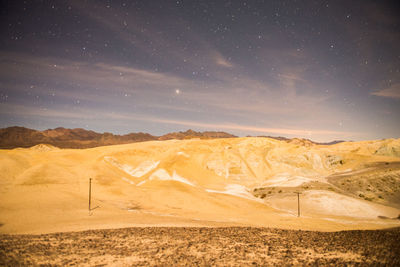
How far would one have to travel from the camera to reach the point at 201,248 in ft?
46.3

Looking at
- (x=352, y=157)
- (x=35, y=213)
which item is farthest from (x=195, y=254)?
(x=352, y=157)

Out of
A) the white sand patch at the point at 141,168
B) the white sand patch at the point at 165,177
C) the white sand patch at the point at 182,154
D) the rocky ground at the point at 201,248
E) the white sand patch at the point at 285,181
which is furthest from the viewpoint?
the white sand patch at the point at 182,154

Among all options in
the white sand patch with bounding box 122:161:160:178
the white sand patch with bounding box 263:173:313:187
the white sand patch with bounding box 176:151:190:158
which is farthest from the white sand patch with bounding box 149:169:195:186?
the white sand patch with bounding box 263:173:313:187

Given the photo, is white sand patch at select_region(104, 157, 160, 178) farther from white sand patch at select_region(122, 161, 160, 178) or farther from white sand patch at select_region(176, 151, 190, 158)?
white sand patch at select_region(176, 151, 190, 158)

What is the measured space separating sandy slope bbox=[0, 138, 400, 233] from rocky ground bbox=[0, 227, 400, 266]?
5244 millimetres

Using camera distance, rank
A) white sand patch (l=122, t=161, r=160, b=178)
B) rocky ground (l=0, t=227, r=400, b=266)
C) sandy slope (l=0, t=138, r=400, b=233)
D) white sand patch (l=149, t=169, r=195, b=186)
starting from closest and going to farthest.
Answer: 1. rocky ground (l=0, t=227, r=400, b=266)
2. sandy slope (l=0, t=138, r=400, b=233)
3. white sand patch (l=149, t=169, r=195, b=186)
4. white sand patch (l=122, t=161, r=160, b=178)

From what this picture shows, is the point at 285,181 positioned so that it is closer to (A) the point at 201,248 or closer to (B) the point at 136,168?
(B) the point at 136,168

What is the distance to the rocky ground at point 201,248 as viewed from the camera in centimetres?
1190

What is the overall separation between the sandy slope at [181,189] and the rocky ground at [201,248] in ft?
17.2

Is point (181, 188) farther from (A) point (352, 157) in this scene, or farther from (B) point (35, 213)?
(A) point (352, 157)

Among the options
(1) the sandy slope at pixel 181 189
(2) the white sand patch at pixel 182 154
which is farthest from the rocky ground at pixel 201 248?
(2) the white sand patch at pixel 182 154

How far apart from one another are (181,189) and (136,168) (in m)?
26.6

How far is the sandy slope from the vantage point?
87.6 ft

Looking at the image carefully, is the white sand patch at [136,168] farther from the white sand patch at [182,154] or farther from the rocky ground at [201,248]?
the rocky ground at [201,248]
